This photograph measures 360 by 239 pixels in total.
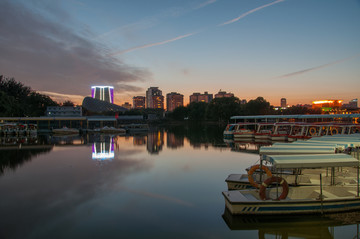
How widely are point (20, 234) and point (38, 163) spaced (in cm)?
1656

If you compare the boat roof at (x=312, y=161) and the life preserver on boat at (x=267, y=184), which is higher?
the boat roof at (x=312, y=161)

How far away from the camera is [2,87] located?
3361 inches

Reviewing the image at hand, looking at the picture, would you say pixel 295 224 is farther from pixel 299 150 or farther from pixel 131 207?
pixel 131 207

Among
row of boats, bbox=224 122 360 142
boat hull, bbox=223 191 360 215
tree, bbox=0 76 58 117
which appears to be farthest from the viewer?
tree, bbox=0 76 58 117

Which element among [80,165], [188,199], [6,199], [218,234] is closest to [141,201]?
[188,199]

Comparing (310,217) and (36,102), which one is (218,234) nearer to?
(310,217)

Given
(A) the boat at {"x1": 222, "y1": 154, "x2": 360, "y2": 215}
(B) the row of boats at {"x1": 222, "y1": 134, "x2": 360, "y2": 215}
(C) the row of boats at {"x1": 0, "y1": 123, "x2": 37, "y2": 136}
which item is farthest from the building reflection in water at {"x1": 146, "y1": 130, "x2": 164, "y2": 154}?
(C) the row of boats at {"x1": 0, "y1": 123, "x2": 37, "y2": 136}

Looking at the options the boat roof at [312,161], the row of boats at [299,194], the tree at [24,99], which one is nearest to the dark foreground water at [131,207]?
the row of boats at [299,194]

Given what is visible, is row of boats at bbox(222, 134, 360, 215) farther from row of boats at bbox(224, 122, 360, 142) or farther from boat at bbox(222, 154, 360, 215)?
row of boats at bbox(224, 122, 360, 142)

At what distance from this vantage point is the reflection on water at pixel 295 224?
31.6ft

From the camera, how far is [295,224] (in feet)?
33.3

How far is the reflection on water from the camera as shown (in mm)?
9641

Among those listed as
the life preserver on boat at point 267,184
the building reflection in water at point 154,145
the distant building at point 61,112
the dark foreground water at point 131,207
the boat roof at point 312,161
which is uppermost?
the distant building at point 61,112

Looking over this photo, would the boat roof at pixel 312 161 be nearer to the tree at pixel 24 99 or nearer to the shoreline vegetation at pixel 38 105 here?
the shoreline vegetation at pixel 38 105
